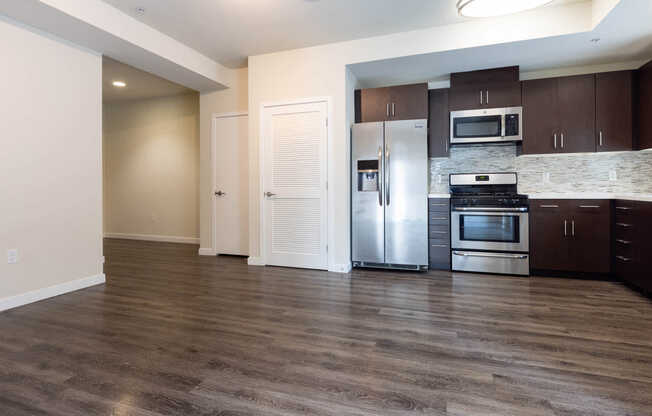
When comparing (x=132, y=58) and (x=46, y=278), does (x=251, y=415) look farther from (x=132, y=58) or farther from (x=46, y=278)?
(x=132, y=58)

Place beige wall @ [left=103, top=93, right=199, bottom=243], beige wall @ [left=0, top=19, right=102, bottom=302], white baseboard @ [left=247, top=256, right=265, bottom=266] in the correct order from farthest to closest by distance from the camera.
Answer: beige wall @ [left=103, top=93, right=199, bottom=243]
white baseboard @ [left=247, top=256, right=265, bottom=266]
beige wall @ [left=0, top=19, right=102, bottom=302]

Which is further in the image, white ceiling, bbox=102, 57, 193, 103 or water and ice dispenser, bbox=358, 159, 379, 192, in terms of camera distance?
white ceiling, bbox=102, 57, 193, 103

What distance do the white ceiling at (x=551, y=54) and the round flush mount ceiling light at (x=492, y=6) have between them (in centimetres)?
61

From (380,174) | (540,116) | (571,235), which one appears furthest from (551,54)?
(380,174)

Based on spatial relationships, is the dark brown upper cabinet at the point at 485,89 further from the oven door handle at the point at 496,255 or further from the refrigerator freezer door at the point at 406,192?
the oven door handle at the point at 496,255

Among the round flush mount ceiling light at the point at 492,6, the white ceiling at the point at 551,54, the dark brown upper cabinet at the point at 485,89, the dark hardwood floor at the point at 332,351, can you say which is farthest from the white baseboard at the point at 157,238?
the round flush mount ceiling light at the point at 492,6

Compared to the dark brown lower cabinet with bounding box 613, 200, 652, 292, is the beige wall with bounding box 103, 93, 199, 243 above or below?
above

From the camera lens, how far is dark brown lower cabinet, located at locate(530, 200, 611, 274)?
11.6 feet

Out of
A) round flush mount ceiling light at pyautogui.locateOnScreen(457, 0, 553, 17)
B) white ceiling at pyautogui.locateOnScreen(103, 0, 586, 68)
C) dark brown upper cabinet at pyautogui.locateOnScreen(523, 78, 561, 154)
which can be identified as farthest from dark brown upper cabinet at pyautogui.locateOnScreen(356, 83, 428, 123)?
round flush mount ceiling light at pyautogui.locateOnScreen(457, 0, 553, 17)

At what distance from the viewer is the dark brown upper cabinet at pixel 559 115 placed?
381 cm

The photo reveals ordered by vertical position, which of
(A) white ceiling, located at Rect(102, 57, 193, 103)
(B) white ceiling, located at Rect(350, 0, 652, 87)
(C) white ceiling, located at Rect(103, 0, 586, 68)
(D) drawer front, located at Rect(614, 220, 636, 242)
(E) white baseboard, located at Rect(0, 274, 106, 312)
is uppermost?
(A) white ceiling, located at Rect(102, 57, 193, 103)

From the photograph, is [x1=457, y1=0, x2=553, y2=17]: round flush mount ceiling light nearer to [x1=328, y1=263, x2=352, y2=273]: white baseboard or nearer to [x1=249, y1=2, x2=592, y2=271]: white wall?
[x1=249, y1=2, x2=592, y2=271]: white wall

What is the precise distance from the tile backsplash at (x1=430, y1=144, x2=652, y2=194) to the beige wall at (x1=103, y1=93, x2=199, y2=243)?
4.21 m

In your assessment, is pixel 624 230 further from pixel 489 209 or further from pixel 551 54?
pixel 551 54
